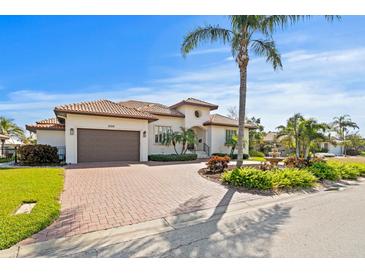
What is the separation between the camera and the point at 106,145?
16.2 meters

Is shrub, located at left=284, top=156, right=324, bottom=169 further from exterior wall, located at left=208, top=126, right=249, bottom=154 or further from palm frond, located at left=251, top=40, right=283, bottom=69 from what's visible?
exterior wall, located at left=208, top=126, right=249, bottom=154

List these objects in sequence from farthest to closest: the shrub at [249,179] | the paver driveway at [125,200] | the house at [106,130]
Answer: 1. the house at [106,130]
2. the shrub at [249,179]
3. the paver driveway at [125,200]

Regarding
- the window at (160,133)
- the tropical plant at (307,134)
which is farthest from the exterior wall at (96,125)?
the tropical plant at (307,134)

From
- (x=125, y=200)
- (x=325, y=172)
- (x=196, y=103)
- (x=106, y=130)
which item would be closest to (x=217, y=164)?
(x=325, y=172)

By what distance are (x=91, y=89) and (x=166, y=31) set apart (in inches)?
529

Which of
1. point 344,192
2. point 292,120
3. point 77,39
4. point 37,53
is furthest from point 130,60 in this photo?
point 292,120

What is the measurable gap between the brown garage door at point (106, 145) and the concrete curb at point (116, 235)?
12327 millimetres

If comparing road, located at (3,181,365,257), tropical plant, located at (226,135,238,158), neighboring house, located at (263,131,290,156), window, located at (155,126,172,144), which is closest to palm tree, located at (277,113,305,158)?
neighboring house, located at (263,131,290,156)

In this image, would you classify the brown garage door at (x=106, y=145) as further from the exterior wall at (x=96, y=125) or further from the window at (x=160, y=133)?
the window at (x=160, y=133)

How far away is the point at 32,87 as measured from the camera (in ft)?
58.9

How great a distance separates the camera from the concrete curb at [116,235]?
3.44 m

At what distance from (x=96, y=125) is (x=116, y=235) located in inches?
513
